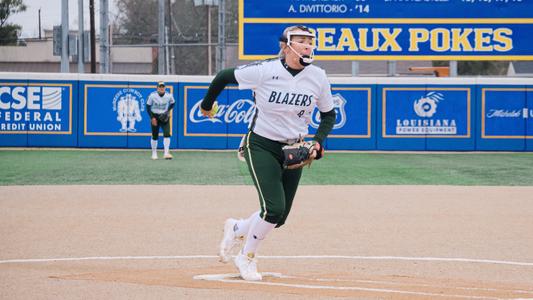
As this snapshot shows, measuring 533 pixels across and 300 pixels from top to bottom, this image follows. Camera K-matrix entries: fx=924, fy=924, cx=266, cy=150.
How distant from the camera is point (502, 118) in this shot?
26.8m

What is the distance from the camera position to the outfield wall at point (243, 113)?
2653 cm

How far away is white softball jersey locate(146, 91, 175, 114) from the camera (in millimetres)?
22375

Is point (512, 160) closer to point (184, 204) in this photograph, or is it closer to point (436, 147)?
point (436, 147)

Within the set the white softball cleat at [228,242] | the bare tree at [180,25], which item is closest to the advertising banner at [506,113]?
the white softball cleat at [228,242]

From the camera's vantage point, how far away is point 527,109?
26.7 m

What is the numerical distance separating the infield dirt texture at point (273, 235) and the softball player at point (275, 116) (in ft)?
1.50

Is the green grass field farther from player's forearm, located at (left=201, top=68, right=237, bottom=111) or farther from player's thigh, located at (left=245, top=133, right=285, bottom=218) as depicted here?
player's thigh, located at (left=245, top=133, right=285, bottom=218)

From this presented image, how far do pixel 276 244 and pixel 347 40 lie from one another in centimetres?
1625

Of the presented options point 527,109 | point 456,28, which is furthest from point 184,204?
point 527,109

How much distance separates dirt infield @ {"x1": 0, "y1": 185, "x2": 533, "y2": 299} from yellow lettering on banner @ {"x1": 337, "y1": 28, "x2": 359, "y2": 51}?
33.9ft

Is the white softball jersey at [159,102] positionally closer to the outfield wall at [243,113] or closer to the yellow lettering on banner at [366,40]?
the outfield wall at [243,113]

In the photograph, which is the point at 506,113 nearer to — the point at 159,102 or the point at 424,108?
the point at 424,108

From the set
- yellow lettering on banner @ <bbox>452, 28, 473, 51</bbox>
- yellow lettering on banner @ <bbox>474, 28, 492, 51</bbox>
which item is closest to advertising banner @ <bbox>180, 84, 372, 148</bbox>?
yellow lettering on banner @ <bbox>452, 28, 473, 51</bbox>

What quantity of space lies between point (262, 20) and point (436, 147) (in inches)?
260
